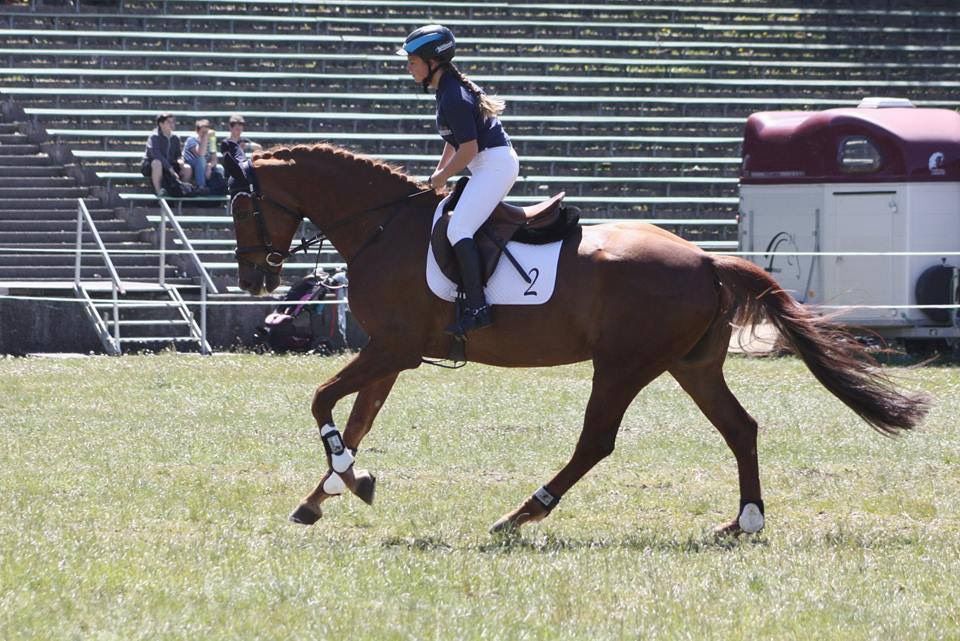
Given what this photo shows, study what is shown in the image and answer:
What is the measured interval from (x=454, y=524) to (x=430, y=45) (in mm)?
2866

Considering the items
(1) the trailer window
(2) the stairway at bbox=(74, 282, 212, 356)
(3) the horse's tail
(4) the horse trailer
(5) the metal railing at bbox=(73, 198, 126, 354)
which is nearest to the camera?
(3) the horse's tail

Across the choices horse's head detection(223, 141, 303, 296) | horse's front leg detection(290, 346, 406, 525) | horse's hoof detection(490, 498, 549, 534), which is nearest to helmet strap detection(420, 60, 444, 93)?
horse's head detection(223, 141, 303, 296)

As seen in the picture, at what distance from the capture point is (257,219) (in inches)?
389

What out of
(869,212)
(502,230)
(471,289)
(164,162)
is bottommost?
(869,212)

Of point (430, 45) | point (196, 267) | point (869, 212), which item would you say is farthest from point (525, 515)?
point (196, 267)

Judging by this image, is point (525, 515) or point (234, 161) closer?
point (525, 515)

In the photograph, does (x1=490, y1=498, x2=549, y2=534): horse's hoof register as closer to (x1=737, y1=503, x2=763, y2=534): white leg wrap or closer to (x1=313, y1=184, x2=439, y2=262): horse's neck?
(x1=737, y1=503, x2=763, y2=534): white leg wrap

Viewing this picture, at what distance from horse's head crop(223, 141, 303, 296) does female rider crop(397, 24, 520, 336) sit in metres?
1.10

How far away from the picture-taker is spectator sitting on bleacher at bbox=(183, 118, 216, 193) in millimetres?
24406

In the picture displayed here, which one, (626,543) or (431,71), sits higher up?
(431,71)

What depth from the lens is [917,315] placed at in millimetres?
22031

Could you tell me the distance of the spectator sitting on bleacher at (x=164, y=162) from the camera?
2452 cm

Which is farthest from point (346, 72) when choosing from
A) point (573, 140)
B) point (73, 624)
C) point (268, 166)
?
point (73, 624)

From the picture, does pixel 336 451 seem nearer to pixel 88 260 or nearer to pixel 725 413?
pixel 725 413
